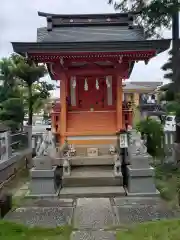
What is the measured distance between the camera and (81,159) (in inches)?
363

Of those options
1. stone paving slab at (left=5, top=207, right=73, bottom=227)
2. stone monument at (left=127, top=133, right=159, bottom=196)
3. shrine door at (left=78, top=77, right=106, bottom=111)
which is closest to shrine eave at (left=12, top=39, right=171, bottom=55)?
shrine door at (left=78, top=77, right=106, bottom=111)

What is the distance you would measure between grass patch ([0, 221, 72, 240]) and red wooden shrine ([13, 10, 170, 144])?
4.29 meters

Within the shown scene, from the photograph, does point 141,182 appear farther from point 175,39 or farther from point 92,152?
point 175,39

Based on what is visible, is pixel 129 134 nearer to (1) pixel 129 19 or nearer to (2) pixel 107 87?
(2) pixel 107 87

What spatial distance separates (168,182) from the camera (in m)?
9.15

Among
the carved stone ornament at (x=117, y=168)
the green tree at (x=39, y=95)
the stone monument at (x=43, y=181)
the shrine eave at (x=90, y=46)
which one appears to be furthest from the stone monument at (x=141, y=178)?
the green tree at (x=39, y=95)

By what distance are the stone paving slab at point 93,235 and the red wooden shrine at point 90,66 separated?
4404 mm

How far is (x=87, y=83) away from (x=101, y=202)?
4.21m

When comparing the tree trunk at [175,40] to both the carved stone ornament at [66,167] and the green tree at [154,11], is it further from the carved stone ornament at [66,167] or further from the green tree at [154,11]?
the carved stone ornament at [66,167]

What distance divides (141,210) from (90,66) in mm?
4849

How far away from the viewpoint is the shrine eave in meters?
8.21

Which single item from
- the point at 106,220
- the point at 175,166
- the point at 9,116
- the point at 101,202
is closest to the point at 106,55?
the point at 101,202

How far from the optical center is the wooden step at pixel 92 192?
798 cm

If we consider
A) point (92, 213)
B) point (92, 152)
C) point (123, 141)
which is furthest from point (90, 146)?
point (92, 213)
